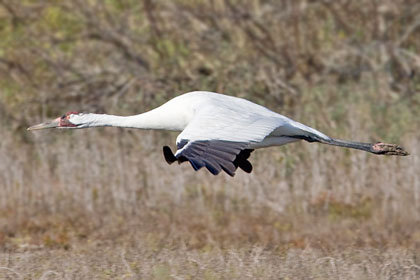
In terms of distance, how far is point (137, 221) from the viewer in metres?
8.51

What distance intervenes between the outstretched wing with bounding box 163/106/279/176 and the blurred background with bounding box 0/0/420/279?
3.05ft

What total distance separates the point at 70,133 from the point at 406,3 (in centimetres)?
515

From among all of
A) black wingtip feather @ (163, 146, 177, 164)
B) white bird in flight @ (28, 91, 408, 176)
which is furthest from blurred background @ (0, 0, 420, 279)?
white bird in flight @ (28, 91, 408, 176)

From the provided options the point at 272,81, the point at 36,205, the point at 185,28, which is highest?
the point at 185,28

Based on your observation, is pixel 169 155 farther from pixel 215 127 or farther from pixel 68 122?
pixel 68 122

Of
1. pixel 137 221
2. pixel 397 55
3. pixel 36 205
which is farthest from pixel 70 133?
pixel 397 55

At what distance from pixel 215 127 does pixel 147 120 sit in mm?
1272

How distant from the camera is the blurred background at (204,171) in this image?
6855mm

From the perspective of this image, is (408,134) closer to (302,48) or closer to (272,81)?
(272,81)

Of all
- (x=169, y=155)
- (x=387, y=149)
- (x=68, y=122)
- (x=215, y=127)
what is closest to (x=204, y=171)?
(x=68, y=122)

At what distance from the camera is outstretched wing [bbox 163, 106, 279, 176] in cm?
517

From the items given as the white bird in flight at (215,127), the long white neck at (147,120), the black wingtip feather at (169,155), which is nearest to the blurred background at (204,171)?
the black wingtip feather at (169,155)

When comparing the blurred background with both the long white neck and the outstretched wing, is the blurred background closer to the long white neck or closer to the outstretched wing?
the outstretched wing

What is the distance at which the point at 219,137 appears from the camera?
219 inches
